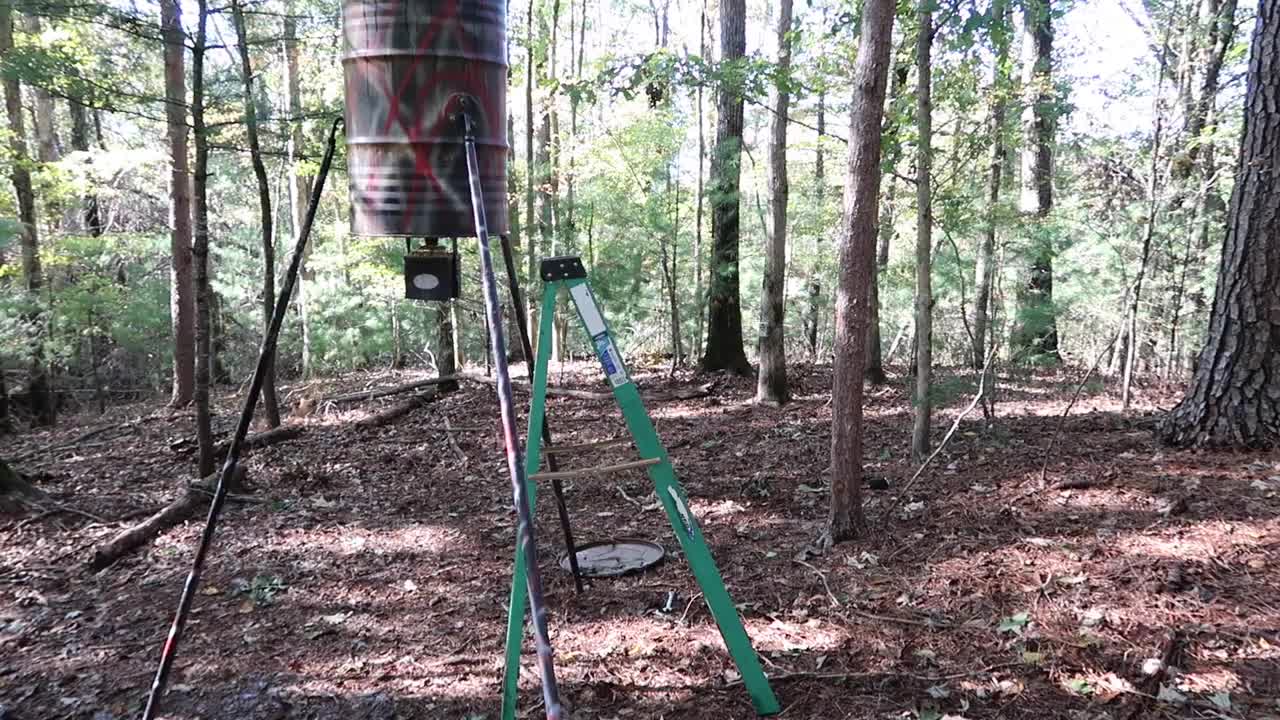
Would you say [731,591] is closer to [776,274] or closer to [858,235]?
Result: [858,235]

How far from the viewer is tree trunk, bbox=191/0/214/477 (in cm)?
553

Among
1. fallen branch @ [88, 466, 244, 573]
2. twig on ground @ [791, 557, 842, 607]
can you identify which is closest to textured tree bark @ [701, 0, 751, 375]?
twig on ground @ [791, 557, 842, 607]

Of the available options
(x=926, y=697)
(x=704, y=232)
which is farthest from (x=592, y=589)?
(x=704, y=232)

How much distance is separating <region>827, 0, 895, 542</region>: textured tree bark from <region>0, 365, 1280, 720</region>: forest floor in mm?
690

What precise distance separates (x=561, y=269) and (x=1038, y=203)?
11033mm

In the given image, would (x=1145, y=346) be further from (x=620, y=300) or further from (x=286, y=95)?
(x=286, y=95)

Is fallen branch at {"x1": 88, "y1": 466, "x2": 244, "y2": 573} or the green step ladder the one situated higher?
the green step ladder

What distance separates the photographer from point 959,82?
755 cm

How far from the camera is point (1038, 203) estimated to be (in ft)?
37.1

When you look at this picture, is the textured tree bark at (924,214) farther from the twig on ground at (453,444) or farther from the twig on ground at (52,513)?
the twig on ground at (52,513)

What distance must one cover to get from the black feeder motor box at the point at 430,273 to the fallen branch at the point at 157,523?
7.92 ft

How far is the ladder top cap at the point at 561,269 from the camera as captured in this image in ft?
9.01

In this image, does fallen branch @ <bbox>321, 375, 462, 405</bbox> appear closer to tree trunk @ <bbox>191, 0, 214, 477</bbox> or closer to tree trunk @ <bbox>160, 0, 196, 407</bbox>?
tree trunk @ <bbox>160, 0, 196, 407</bbox>

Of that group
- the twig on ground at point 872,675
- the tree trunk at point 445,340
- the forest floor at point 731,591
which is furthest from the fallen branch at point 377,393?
the twig on ground at point 872,675
